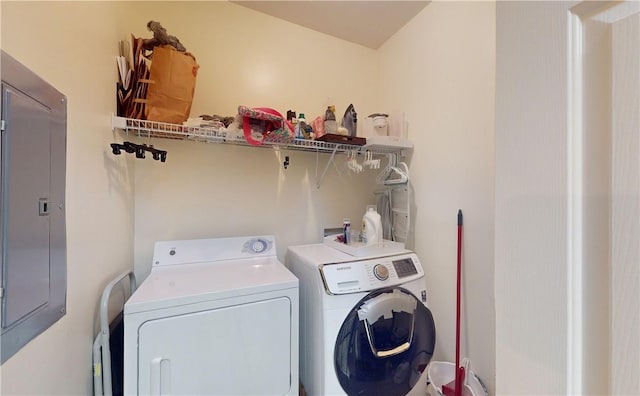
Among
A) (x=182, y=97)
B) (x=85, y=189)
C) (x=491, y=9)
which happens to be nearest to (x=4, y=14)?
(x=85, y=189)

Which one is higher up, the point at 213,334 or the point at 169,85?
the point at 169,85

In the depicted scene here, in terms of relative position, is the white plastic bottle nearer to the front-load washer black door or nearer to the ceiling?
the front-load washer black door

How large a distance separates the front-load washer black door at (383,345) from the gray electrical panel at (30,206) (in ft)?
3.62

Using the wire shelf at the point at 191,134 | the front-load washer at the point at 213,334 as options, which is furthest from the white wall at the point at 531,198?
the wire shelf at the point at 191,134

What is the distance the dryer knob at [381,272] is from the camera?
53.4 inches

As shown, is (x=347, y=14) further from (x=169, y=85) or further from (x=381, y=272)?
(x=381, y=272)

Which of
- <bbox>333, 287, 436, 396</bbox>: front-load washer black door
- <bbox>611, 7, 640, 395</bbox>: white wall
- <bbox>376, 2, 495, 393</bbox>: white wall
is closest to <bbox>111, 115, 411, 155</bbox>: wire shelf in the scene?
<bbox>376, 2, 495, 393</bbox>: white wall

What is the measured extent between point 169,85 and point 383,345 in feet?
5.79

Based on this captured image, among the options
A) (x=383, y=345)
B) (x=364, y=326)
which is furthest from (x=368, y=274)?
(x=383, y=345)

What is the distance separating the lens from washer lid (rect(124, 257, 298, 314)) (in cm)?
103

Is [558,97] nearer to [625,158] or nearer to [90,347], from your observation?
[625,158]

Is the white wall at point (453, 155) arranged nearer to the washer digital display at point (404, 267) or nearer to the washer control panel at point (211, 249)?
the washer digital display at point (404, 267)

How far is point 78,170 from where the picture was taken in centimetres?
88

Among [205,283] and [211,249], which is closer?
[205,283]
